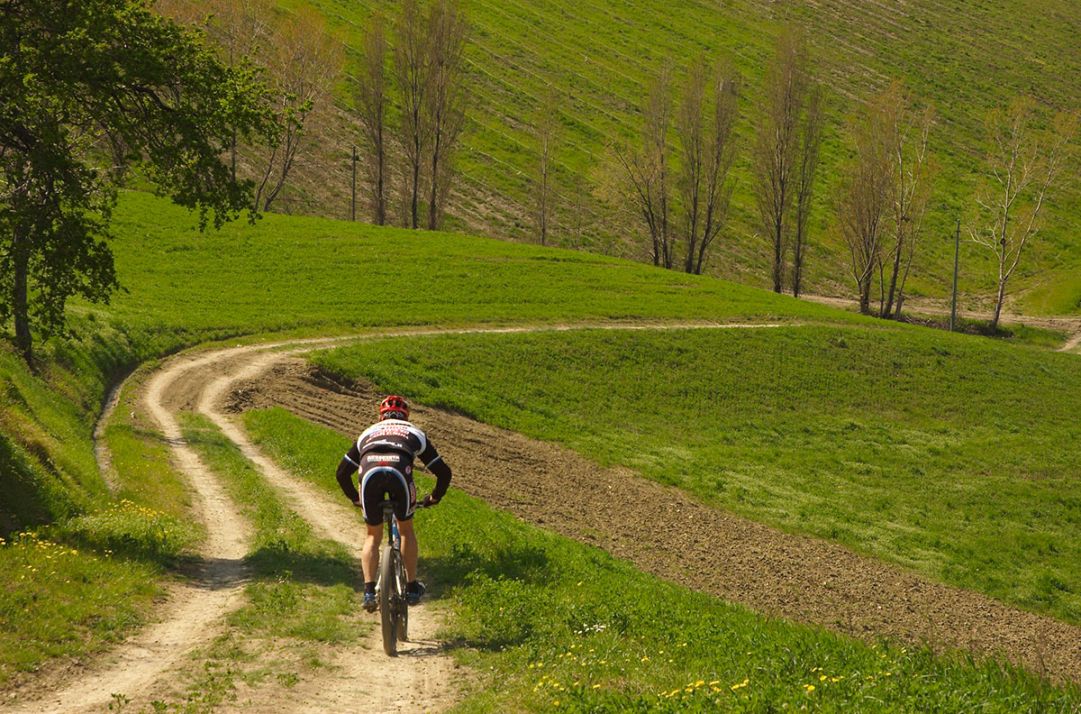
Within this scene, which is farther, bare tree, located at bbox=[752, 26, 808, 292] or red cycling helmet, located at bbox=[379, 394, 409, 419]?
bare tree, located at bbox=[752, 26, 808, 292]

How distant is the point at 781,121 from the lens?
3086 inches

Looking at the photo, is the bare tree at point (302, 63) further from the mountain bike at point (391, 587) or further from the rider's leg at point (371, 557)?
the mountain bike at point (391, 587)

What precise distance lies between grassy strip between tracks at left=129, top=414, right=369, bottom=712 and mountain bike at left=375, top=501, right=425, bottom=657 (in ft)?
2.48

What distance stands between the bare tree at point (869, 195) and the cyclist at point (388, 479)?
7410cm

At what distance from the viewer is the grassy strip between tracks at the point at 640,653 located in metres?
8.66

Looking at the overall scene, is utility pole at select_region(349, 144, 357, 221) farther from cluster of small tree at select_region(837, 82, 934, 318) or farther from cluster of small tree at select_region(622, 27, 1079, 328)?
cluster of small tree at select_region(837, 82, 934, 318)

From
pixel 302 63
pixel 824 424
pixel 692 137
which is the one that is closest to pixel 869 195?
pixel 692 137

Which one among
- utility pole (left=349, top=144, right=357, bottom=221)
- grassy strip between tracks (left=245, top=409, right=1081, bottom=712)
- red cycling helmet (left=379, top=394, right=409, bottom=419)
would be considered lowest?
grassy strip between tracks (left=245, top=409, right=1081, bottom=712)

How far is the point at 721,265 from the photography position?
104688mm

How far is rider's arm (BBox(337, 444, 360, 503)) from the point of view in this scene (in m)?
11.6

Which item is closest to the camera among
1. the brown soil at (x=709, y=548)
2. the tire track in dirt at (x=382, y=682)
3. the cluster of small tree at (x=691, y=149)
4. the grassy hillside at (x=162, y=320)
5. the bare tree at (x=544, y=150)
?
the tire track in dirt at (x=382, y=682)

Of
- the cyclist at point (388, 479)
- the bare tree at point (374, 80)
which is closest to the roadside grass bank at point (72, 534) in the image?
the cyclist at point (388, 479)

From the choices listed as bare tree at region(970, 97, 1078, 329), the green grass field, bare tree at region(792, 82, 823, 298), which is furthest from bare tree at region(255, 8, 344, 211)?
bare tree at region(970, 97, 1078, 329)

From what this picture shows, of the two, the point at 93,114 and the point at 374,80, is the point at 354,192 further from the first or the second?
the point at 93,114
